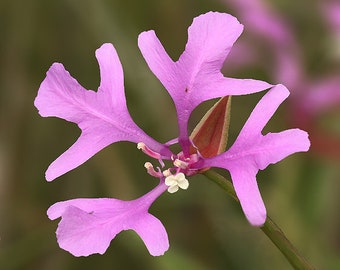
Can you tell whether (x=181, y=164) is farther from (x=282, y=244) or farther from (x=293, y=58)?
(x=293, y=58)

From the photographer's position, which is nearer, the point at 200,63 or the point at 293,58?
the point at 200,63

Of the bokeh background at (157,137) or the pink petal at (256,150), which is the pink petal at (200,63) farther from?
the bokeh background at (157,137)

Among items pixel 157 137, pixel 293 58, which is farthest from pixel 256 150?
pixel 157 137

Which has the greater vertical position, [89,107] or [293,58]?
[89,107]

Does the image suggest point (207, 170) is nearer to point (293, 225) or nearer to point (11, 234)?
point (293, 225)

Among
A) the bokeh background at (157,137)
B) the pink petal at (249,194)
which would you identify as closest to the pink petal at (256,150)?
the pink petal at (249,194)

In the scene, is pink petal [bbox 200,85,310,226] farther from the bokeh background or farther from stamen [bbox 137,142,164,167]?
the bokeh background

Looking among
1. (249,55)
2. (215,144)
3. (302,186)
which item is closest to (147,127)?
(249,55)
